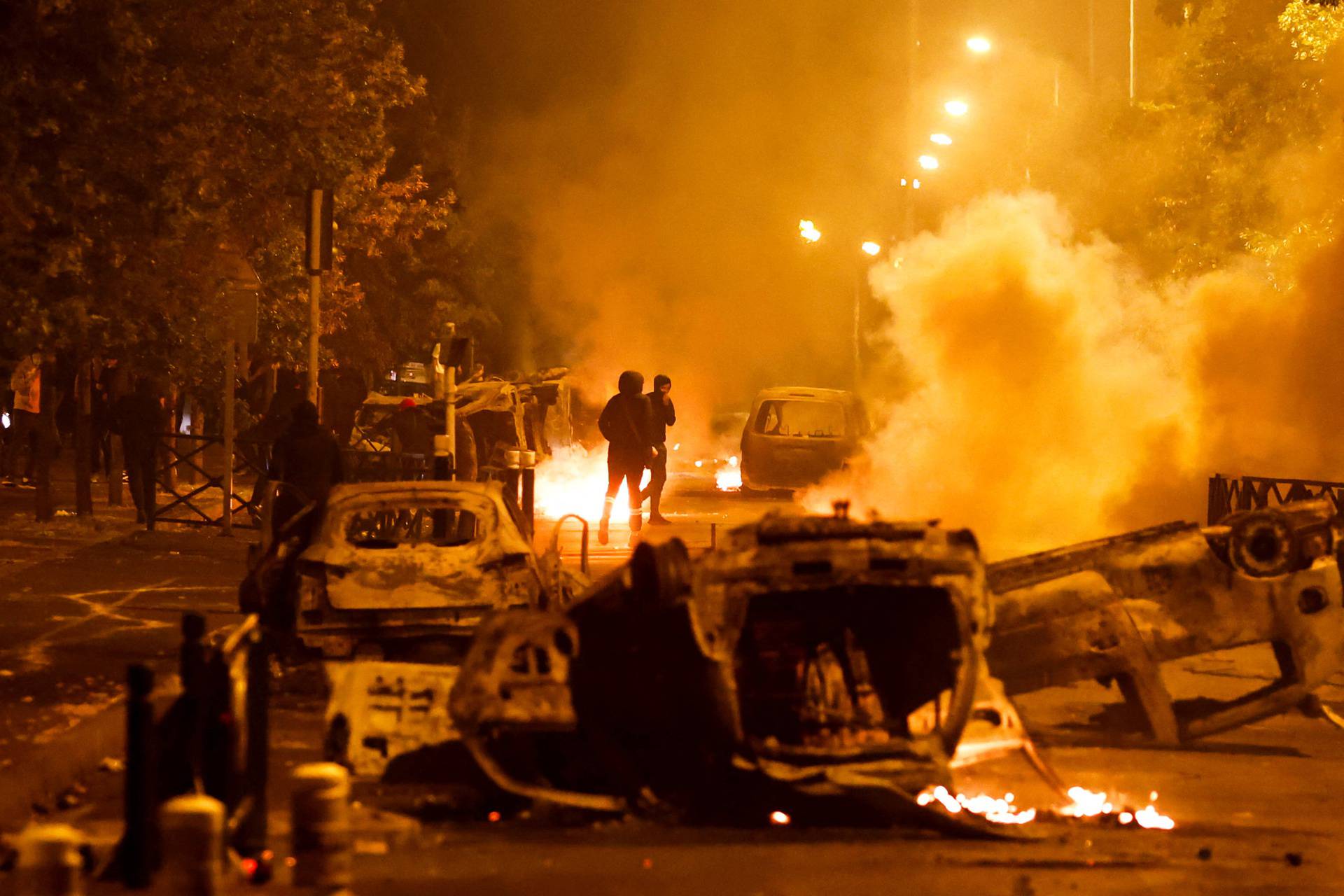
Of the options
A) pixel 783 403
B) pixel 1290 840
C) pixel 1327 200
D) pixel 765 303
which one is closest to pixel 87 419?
pixel 783 403

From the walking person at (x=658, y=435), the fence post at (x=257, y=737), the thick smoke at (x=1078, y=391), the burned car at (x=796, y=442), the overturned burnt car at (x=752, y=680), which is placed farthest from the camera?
the burned car at (x=796, y=442)

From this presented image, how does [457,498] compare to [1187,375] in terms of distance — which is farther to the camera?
[1187,375]

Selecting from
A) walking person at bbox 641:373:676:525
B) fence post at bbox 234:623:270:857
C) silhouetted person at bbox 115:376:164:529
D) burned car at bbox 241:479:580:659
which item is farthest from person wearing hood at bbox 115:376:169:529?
fence post at bbox 234:623:270:857

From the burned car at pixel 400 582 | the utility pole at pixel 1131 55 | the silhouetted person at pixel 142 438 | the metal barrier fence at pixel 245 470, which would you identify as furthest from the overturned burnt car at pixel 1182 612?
the utility pole at pixel 1131 55

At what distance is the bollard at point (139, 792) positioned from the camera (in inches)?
197

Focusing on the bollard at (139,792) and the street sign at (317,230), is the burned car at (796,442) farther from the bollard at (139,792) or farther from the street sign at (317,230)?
the bollard at (139,792)

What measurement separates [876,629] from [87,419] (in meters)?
14.6

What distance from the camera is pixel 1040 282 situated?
2159 centimetres

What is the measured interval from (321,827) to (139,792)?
63 centimetres

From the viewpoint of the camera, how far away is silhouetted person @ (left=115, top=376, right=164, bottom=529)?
58.3ft

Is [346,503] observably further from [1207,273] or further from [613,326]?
[613,326]

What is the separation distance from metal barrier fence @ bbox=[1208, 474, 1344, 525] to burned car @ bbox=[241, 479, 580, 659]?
6018mm

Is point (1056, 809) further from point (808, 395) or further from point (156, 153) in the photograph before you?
point (808, 395)

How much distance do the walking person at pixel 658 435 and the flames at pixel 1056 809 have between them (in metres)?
10.5
